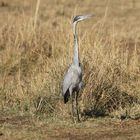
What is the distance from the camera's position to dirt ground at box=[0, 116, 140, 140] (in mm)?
9055

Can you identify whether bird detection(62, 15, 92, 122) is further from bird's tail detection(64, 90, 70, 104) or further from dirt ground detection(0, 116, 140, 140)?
dirt ground detection(0, 116, 140, 140)

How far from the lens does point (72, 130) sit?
9461mm

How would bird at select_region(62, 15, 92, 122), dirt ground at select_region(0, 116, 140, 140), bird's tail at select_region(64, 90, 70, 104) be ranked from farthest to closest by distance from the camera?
bird's tail at select_region(64, 90, 70, 104), bird at select_region(62, 15, 92, 122), dirt ground at select_region(0, 116, 140, 140)

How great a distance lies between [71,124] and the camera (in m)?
9.75

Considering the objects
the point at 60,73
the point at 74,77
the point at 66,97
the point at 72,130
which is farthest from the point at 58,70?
the point at 72,130

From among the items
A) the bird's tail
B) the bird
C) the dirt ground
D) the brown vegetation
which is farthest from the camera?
the brown vegetation

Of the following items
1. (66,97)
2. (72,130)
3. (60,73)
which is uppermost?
(60,73)

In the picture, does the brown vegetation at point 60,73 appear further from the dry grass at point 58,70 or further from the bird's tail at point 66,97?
the bird's tail at point 66,97

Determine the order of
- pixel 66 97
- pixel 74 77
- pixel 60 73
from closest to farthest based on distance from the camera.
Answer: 1. pixel 74 77
2. pixel 66 97
3. pixel 60 73

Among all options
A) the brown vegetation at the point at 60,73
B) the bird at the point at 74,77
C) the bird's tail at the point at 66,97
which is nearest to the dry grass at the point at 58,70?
the brown vegetation at the point at 60,73

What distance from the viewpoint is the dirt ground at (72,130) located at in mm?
9055

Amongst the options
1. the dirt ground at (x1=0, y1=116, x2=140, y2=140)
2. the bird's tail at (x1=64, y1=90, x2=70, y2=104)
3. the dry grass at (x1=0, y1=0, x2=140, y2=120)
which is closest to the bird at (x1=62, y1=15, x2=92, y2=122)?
the bird's tail at (x1=64, y1=90, x2=70, y2=104)

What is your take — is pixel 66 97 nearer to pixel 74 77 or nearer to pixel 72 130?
pixel 74 77

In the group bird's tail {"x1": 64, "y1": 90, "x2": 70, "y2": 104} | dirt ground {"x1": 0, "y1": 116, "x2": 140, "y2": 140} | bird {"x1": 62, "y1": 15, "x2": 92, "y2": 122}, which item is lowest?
dirt ground {"x1": 0, "y1": 116, "x2": 140, "y2": 140}
